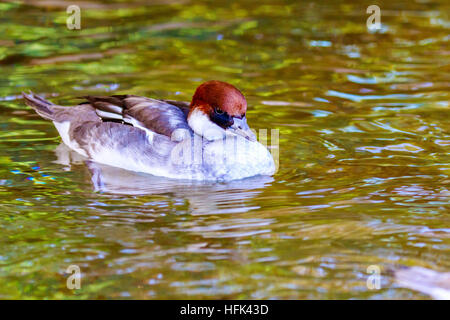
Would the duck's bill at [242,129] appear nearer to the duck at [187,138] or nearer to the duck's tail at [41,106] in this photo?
the duck at [187,138]

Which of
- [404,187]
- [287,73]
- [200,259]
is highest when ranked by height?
[287,73]

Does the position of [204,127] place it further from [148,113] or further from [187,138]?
[148,113]

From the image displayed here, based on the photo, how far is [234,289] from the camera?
6.55 metres

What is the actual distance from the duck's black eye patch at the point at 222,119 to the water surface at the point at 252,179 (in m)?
0.66

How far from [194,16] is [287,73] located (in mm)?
3236

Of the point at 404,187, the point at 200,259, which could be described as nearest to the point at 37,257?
the point at 200,259

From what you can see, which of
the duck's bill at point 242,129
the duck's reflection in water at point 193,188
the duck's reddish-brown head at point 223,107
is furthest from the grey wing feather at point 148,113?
the duck's bill at point 242,129

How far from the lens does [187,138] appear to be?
29.7 ft

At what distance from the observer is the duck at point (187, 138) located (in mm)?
8758

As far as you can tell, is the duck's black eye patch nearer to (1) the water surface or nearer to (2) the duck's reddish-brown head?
(2) the duck's reddish-brown head

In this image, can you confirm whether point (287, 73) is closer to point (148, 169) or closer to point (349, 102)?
point (349, 102)
